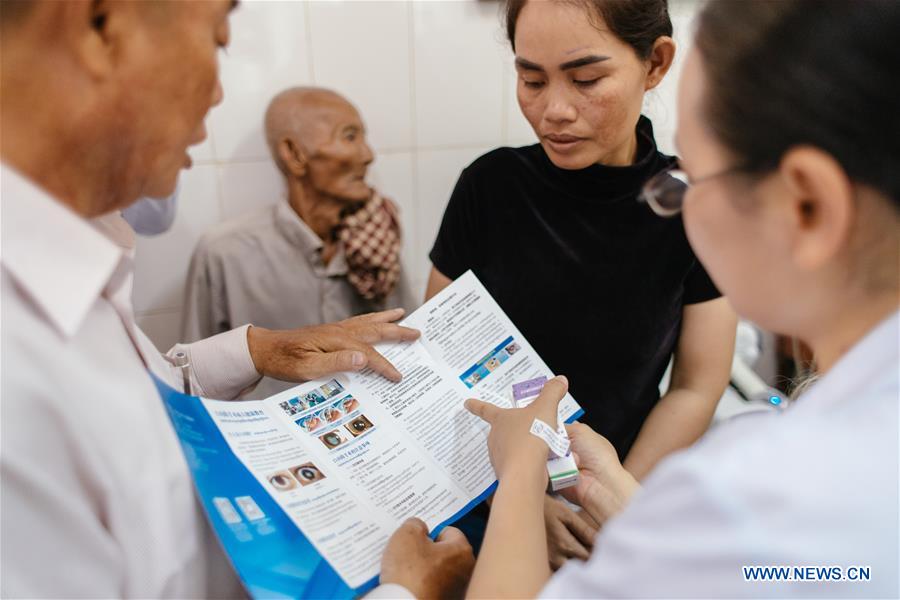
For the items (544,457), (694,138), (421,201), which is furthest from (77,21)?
(421,201)

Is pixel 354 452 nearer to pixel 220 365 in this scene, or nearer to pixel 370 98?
pixel 220 365

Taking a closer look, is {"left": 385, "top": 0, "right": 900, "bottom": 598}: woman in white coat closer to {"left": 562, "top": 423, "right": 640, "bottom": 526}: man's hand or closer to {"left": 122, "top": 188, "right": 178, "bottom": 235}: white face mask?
{"left": 562, "top": 423, "right": 640, "bottom": 526}: man's hand

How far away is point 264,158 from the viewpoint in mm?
1752

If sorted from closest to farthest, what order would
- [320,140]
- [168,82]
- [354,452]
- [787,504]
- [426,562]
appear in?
[787,504] < [168,82] < [426,562] < [354,452] < [320,140]

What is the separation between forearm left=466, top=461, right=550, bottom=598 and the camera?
0.62 meters

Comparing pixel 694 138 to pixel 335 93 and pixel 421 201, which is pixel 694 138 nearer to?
pixel 335 93

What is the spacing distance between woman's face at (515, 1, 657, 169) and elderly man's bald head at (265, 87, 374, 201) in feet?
2.25

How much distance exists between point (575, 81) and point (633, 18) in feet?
0.41

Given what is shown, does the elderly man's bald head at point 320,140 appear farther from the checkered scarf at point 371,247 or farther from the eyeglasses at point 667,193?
the eyeglasses at point 667,193

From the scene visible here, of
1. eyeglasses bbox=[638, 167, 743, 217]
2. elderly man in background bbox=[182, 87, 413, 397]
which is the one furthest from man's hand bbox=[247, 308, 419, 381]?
elderly man in background bbox=[182, 87, 413, 397]

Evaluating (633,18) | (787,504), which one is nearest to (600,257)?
(633,18)

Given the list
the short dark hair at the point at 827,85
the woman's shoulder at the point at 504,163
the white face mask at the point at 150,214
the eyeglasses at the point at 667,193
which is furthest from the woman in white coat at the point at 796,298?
the white face mask at the point at 150,214

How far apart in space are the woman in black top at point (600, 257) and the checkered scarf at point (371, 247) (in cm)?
51

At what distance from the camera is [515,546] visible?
65 centimetres
